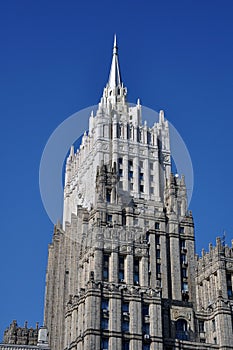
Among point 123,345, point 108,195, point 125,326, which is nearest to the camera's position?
point 123,345

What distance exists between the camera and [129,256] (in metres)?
115

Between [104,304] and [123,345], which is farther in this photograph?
[104,304]

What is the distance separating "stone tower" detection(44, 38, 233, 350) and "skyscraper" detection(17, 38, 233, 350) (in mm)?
169

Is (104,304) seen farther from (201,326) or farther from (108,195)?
(108,195)

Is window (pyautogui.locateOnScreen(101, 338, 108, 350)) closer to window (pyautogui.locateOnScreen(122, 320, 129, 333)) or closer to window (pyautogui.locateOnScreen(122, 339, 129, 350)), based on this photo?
window (pyautogui.locateOnScreen(122, 339, 129, 350))

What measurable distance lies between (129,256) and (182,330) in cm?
1412

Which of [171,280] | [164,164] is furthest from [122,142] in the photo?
[171,280]

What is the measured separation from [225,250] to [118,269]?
1816 centimetres

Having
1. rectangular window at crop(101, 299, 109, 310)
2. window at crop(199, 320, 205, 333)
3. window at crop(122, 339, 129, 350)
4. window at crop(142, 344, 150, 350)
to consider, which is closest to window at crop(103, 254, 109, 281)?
rectangular window at crop(101, 299, 109, 310)

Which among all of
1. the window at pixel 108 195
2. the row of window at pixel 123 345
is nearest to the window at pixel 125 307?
the row of window at pixel 123 345

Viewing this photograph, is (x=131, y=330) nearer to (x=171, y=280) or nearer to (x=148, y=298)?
(x=148, y=298)

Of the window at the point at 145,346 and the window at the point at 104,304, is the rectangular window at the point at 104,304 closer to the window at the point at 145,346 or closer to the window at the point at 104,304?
the window at the point at 104,304

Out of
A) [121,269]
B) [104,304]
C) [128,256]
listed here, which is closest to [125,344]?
[104,304]

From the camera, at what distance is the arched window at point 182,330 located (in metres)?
Answer: 112
